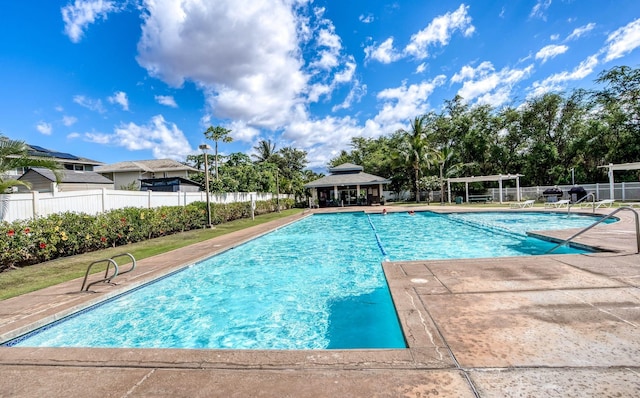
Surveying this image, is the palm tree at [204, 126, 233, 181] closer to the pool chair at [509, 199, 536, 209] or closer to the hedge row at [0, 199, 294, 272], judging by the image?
the hedge row at [0, 199, 294, 272]

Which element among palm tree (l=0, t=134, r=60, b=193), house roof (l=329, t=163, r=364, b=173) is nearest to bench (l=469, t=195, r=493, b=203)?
house roof (l=329, t=163, r=364, b=173)

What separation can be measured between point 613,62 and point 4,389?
40399mm

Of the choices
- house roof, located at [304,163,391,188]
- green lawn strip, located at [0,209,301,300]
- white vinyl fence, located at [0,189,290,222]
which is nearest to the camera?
green lawn strip, located at [0,209,301,300]

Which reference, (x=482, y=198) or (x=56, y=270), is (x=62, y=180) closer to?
(x=56, y=270)

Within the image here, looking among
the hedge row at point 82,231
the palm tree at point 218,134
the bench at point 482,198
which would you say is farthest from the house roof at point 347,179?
the hedge row at point 82,231

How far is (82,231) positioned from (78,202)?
1.25 m

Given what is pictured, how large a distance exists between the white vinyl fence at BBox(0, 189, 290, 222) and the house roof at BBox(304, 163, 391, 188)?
15799 mm

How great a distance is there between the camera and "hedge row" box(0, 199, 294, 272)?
7203 millimetres

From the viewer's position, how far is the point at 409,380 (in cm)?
224

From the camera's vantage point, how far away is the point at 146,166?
3447 cm

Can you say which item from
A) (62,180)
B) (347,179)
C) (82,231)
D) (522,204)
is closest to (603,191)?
(522,204)

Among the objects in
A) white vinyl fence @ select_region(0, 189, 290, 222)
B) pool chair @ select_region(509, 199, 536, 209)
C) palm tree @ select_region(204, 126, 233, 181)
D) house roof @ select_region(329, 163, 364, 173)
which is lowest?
pool chair @ select_region(509, 199, 536, 209)

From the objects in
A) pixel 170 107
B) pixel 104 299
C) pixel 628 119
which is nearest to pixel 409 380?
pixel 104 299

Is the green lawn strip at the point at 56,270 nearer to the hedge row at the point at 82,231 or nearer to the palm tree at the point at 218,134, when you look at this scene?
the hedge row at the point at 82,231
